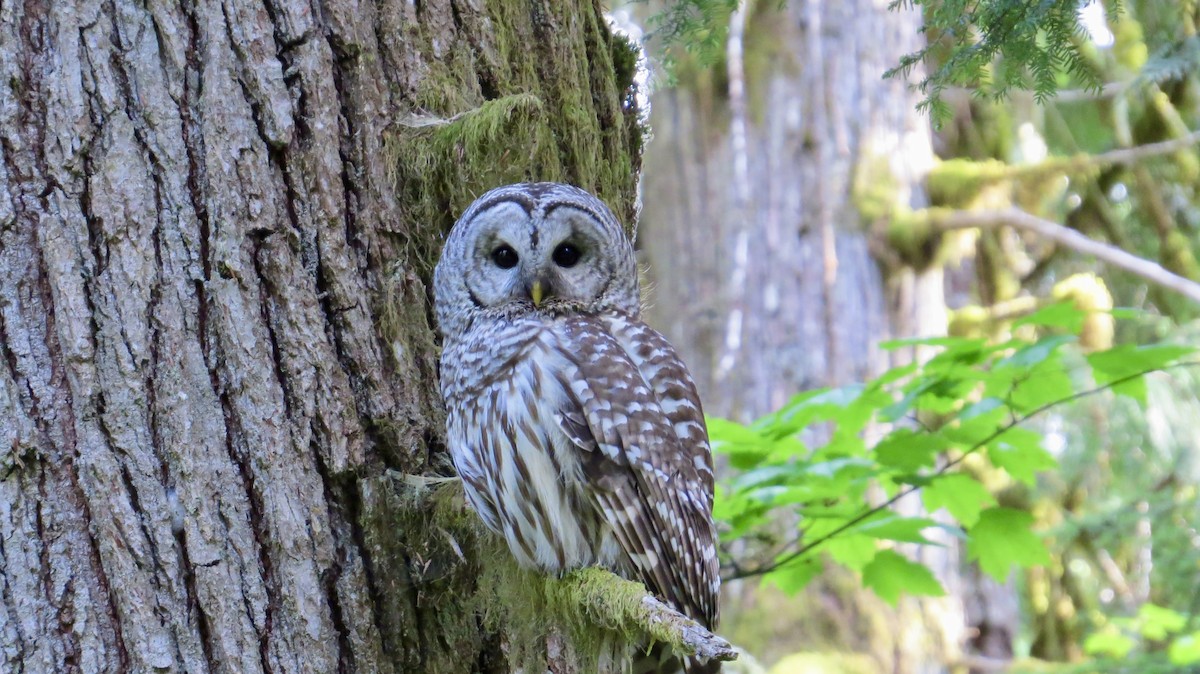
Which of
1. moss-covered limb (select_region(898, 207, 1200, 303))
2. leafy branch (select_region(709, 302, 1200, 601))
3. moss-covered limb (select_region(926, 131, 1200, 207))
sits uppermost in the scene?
moss-covered limb (select_region(926, 131, 1200, 207))

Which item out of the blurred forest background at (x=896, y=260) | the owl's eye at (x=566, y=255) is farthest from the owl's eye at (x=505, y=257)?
the blurred forest background at (x=896, y=260)

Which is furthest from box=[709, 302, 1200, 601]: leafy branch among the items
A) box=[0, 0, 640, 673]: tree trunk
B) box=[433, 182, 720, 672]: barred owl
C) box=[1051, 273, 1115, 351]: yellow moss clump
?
box=[1051, 273, 1115, 351]: yellow moss clump

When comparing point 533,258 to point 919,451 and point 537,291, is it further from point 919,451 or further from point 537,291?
point 919,451

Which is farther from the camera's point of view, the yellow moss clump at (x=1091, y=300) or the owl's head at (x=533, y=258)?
the yellow moss clump at (x=1091, y=300)

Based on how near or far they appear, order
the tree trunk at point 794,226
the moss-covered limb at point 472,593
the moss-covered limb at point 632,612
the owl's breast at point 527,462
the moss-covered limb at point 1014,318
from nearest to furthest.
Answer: the moss-covered limb at point 632,612 < the moss-covered limb at point 472,593 < the owl's breast at point 527,462 < the tree trunk at point 794,226 < the moss-covered limb at point 1014,318

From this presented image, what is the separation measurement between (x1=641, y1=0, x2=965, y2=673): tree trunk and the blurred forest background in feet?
0.04

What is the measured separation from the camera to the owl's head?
2545mm

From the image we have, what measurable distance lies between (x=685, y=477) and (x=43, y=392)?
1479 mm

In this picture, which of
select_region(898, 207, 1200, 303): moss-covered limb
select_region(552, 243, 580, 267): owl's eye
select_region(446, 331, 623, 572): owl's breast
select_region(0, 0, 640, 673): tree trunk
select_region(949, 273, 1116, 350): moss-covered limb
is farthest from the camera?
select_region(949, 273, 1116, 350): moss-covered limb

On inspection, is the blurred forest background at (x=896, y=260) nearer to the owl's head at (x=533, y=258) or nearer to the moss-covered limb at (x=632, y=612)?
the owl's head at (x=533, y=258)

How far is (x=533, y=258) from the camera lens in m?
2.66

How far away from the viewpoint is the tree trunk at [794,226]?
18.6 ft

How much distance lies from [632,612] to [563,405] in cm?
57

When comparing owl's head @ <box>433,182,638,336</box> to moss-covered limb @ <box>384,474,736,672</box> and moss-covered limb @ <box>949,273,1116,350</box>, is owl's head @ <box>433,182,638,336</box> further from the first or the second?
moss-covered limb @ <box>949,273,1116,350</box>
